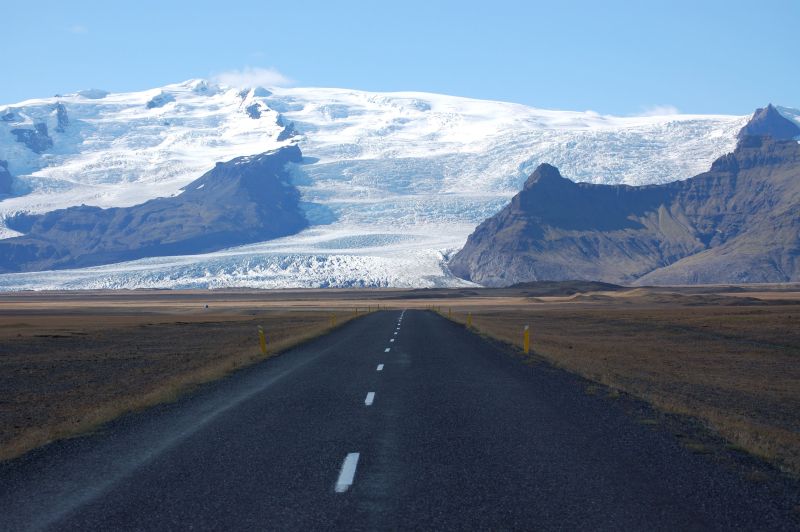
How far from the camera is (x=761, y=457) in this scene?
12711mm

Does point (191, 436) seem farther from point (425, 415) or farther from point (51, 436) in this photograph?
point (425, 415)

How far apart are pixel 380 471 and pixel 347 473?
0.44m

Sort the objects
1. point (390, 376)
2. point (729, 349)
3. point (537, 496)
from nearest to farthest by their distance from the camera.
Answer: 1. point (537, 496)
2. point (390, 376)
3. point (729, 349)

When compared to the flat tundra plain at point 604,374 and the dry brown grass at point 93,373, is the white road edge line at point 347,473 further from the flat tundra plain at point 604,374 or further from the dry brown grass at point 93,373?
the dry brown grass at point 93,373

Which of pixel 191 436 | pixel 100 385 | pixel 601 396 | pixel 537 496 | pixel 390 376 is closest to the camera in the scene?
pixel 537 496

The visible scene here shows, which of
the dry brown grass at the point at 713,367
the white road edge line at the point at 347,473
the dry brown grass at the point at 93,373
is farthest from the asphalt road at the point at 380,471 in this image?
the dry brown grass at the point at 713,367

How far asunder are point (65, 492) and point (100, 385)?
16.1 m

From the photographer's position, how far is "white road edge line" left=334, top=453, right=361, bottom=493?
10.9m

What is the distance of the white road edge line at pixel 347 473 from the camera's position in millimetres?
10862

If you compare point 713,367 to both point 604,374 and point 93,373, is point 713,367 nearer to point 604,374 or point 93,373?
point 604,374

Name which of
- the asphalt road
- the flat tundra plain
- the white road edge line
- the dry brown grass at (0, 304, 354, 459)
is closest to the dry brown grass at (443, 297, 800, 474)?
the flat tundra plain

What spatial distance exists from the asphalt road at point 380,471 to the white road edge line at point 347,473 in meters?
0.04

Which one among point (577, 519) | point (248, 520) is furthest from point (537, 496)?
point (248, 520)

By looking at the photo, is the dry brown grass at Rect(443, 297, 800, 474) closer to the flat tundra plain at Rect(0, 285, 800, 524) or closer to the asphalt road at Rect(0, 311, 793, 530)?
the flat tundra plain at Rect(0, 285, 800, 524)
